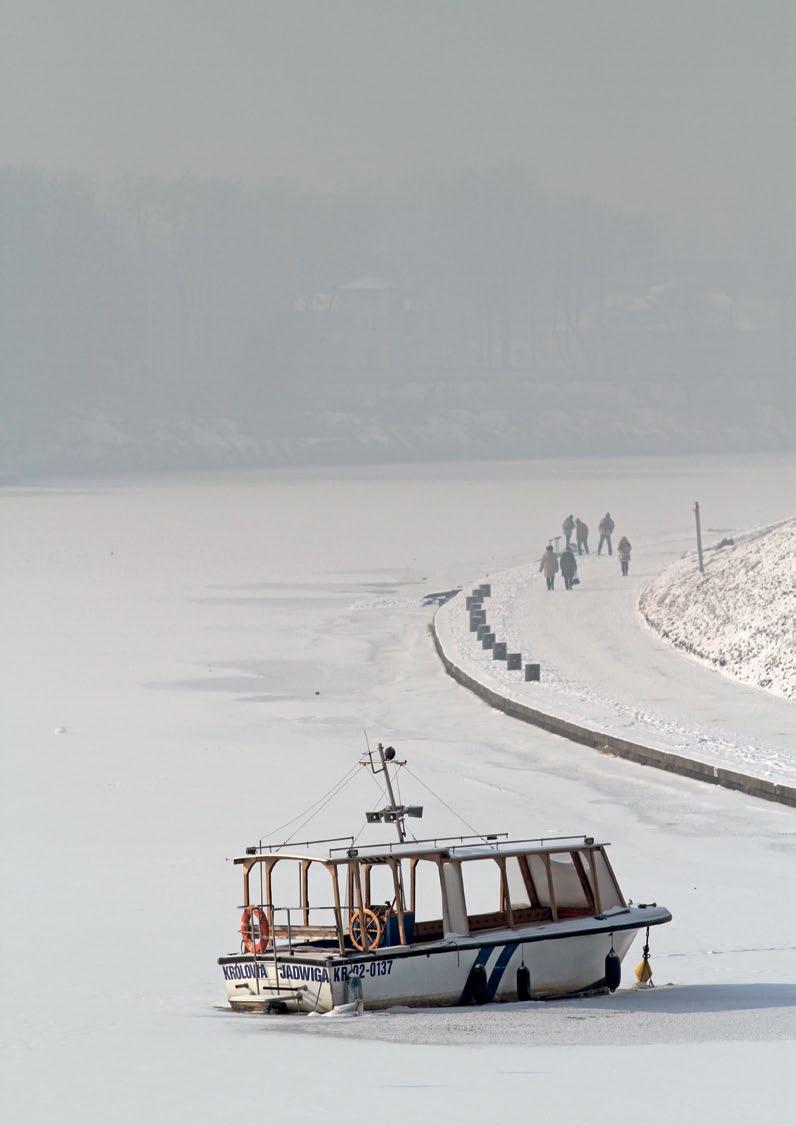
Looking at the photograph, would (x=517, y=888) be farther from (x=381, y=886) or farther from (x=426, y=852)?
(x=381, y=886)

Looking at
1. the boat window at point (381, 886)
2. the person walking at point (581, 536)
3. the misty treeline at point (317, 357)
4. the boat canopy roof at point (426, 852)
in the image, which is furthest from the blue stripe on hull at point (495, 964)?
the misty treeline at point (317, 357)

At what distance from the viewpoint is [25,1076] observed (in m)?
11.1

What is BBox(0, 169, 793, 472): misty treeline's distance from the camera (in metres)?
150

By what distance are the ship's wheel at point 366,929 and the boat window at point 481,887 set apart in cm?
142

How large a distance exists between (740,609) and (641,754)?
36.4ft

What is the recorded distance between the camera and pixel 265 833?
1864 cm

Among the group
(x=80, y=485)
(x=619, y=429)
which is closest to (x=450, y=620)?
(x=80, y=485)

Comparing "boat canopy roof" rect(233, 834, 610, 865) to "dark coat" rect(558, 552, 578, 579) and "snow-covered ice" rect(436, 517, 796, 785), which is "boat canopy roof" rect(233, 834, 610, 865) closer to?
"snow-covered ice" rect(436, 517, 796, 785)

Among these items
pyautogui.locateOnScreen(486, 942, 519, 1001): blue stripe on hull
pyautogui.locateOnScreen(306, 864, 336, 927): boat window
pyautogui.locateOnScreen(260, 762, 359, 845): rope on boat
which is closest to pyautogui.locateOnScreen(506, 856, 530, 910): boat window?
pyautogui.locateOnScreen(486, 942, 519, 1001): blue stripe on hull

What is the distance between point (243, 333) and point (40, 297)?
1945 centimetres

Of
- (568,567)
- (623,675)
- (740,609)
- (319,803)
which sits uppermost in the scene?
(568,567)

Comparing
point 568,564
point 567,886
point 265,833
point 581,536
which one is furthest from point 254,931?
point 581,536

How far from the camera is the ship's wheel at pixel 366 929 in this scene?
13.2m

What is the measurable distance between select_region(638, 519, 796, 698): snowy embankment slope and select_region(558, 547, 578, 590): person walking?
7.31 feet
